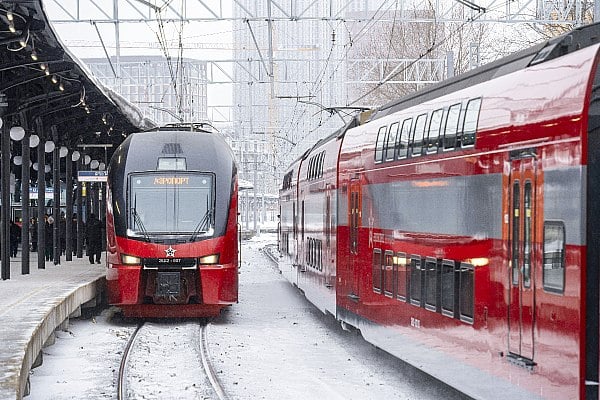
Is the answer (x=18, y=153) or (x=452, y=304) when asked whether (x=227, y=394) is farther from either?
(x=18, y=153)

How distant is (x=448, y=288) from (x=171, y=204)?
342 inches

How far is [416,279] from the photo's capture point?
37.5ft

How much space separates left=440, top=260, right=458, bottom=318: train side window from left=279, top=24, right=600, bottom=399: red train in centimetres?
2

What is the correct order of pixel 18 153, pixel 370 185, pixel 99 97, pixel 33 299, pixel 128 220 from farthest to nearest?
1. pixel 18 153
2. pixel 99 97
3. pixel 128 220
4. pixel 33 299
5. pixel 370 185

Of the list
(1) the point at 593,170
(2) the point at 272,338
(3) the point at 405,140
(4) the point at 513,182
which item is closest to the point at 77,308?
(2) the point at 272,338

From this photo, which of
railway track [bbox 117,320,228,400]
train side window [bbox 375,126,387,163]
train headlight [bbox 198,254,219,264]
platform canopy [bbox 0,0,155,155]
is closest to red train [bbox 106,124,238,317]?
train headlight [bbox 198,254,219,264]

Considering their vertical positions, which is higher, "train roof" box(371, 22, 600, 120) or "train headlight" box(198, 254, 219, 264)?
"train roof" box(371, 22, 600, 120)

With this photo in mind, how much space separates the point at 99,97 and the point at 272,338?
8.77m

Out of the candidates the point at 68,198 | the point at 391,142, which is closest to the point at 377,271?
the point at 391,142

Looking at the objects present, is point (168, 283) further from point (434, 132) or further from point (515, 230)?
point (515, 230)

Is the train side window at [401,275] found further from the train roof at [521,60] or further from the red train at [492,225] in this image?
the train roof at [521,60]

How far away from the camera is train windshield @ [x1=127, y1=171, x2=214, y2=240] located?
18000 mm

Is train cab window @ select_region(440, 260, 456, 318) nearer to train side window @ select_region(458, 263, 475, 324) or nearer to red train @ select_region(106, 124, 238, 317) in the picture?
train side window @ select_region(458, 263, 475, 324)

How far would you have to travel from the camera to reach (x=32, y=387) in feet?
40.6
